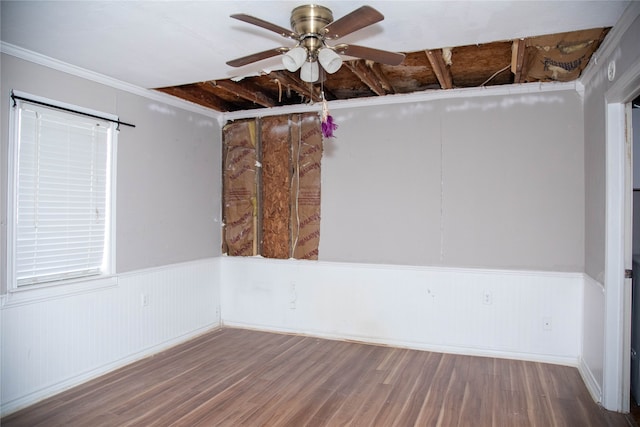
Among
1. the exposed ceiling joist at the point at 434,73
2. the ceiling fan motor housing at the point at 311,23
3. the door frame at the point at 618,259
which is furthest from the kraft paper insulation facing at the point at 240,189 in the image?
the door frame at the point at 618,259

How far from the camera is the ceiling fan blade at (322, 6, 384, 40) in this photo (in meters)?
1.88

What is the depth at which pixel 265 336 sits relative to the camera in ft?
15.1

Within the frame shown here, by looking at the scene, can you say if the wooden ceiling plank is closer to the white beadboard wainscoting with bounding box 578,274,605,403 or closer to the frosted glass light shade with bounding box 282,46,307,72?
the frosted glass light shade with bounding box 282,46,307,72

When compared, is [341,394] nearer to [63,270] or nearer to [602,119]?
[63,270]

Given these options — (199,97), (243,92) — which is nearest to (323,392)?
(243,92)

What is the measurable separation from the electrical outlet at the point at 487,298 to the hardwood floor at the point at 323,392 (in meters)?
0.51

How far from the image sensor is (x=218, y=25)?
2541mm

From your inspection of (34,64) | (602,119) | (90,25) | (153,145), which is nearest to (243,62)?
(90,25)

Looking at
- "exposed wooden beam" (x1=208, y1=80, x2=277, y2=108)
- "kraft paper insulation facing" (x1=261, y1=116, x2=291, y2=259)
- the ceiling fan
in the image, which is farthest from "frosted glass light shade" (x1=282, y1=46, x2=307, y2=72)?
"kraft paper insulation facing" (x1=261, y1=116, x2=291, y2=259)

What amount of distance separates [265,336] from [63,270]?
2116mm

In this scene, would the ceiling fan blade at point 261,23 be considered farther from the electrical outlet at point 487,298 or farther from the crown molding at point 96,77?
the electrical outlet at point 487,298

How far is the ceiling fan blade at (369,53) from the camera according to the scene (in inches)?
89.2

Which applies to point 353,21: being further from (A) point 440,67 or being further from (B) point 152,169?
(B) point 152,169

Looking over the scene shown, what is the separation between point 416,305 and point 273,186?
2.03 metres
